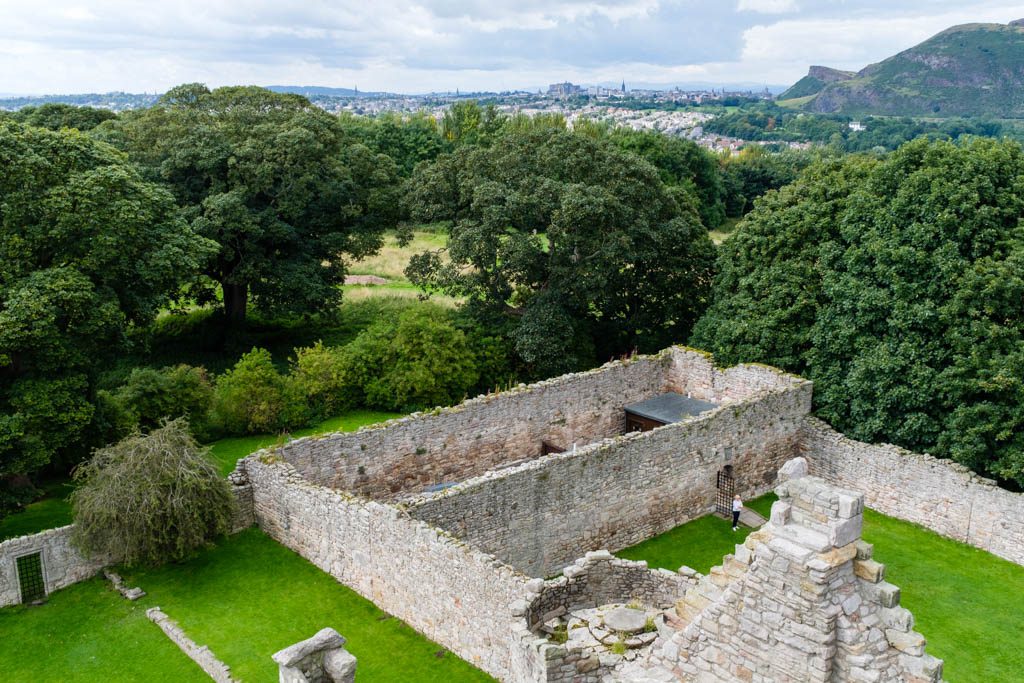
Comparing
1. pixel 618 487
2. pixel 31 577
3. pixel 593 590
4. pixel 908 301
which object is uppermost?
pixel 908 301

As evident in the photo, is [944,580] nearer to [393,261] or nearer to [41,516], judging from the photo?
[41,516]

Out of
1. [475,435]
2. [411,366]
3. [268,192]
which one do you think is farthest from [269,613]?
[268,192]

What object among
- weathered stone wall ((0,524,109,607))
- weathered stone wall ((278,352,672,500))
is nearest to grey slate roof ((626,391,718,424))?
weathered stone wall ((278,352,672,500))

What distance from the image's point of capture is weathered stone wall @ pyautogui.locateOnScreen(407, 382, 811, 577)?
1639cm

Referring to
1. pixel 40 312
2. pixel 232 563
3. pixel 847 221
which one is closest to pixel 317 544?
pixel 232 563

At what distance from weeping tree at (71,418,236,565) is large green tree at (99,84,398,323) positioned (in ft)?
44.2

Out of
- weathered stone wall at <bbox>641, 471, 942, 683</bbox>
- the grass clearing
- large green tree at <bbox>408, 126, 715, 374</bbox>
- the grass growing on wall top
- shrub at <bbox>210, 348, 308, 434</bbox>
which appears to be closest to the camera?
weathered stone wall at <bbox>641, 471, 942, 683</bbox>

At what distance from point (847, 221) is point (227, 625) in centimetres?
1808

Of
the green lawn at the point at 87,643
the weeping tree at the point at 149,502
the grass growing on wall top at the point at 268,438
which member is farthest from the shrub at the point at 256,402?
the green lawn at the point at 87,643

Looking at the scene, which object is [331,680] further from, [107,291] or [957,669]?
[107,291]

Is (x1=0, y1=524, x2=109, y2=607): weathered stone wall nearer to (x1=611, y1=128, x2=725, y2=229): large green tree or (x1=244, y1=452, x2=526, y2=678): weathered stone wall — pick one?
Result: (x1=244, y1=452, x2=526, y2=678): weathered stone wall

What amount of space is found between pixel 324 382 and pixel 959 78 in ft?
598

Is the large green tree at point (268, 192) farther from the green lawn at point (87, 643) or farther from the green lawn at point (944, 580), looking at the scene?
the green lawn at point (944, 580)

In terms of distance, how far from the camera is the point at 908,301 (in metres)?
21.1
